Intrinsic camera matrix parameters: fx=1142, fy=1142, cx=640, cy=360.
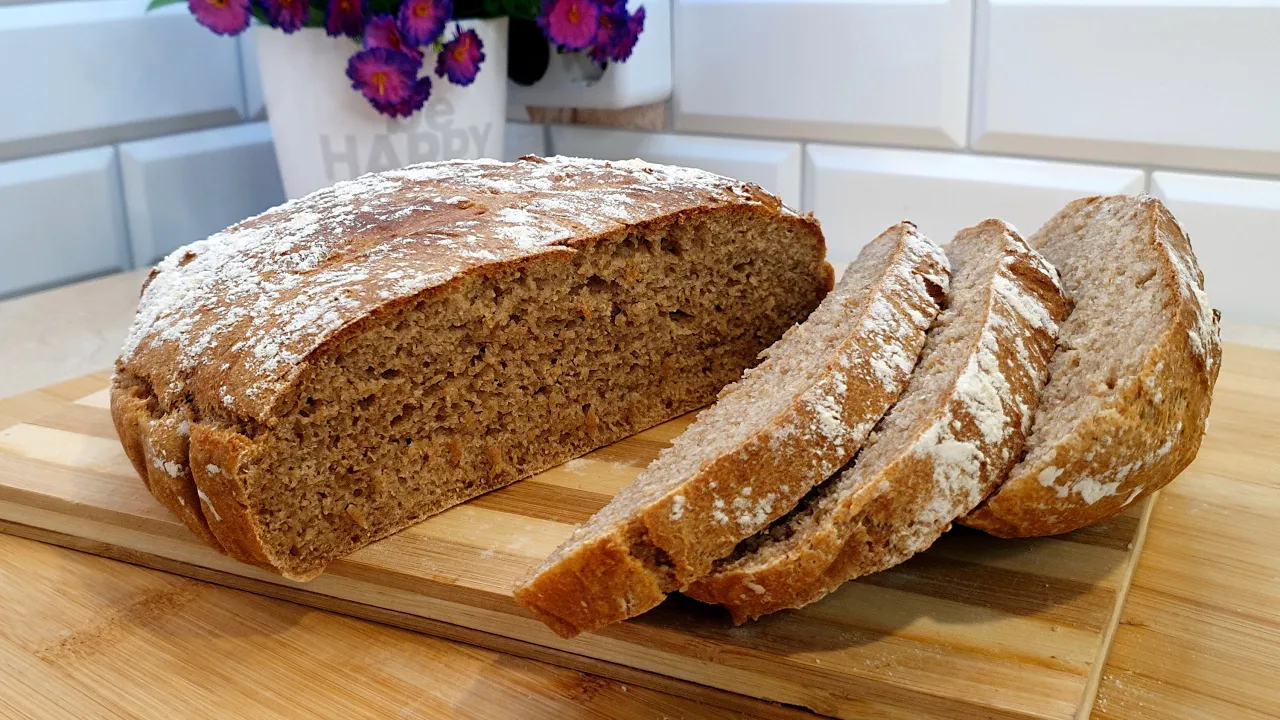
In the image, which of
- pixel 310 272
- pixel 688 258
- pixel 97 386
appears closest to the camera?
pixel 310 272

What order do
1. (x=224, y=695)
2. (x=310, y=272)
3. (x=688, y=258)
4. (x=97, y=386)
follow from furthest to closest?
(x=97, y=386), (x=688, y=258), (x=310, y=272), (x=224, y=695)

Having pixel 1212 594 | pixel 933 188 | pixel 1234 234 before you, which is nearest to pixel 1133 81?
pixel 1234 234

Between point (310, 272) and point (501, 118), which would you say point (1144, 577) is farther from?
point (501, 118)

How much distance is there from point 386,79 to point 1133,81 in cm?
206

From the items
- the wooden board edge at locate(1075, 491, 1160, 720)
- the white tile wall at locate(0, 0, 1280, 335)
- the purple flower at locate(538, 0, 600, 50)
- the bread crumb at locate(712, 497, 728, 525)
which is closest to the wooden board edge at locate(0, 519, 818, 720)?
the bread crumb at locate(712, 497, 728, 525)

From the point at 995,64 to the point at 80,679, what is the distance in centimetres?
280

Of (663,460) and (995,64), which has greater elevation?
(995,64)

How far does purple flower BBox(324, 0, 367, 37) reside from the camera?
305 centimetres

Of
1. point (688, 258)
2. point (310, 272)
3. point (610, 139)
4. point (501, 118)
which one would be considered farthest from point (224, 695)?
point (610, 139)

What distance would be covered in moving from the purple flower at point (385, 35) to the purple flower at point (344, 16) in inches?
1.5

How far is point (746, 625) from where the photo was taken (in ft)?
5.58

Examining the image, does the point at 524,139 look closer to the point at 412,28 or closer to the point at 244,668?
A: the point at 412,28

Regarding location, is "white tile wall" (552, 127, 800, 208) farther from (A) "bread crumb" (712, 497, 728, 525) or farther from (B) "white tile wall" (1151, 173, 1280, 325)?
(A) "bread crumb" (712, 497, 728, 525)

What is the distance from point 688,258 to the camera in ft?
8.05
